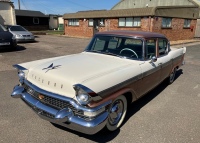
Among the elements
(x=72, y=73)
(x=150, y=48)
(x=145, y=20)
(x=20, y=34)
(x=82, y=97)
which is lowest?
(x=82, y=97)

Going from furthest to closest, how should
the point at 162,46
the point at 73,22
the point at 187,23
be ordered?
the point at 73,22 → the point at 187,23 → the point at 162,46

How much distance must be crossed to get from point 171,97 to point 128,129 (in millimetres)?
2023

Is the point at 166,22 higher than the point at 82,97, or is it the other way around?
the point at 166,22

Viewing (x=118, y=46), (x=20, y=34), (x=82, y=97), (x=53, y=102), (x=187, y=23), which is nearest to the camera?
(x=82, y=97)

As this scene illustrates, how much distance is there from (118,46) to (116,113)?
5.25ft

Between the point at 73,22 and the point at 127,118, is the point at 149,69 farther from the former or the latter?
Result: the point at 73,22

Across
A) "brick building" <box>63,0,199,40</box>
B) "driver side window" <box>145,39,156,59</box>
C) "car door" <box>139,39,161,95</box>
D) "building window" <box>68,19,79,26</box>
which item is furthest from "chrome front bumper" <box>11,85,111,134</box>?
"building window" <box>68,19,79,26</box>

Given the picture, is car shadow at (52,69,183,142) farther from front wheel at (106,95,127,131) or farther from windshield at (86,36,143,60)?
windshield at (86,36,143,60)

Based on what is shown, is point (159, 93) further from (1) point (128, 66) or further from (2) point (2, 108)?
(2) point (2, 108)

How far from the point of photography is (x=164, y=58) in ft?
15.2

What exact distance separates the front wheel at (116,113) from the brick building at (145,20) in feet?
46.8

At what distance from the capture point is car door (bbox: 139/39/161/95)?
3686 mm

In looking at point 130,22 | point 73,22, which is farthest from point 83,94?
point 73,22

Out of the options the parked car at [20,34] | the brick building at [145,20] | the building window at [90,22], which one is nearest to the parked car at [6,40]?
the parked car at [20,34]
